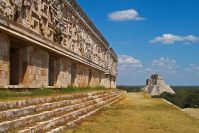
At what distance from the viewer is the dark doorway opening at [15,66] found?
38.0 ft

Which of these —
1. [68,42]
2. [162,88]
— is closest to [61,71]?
[68,42]

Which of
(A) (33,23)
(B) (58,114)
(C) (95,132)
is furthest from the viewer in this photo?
(A) (33,23)

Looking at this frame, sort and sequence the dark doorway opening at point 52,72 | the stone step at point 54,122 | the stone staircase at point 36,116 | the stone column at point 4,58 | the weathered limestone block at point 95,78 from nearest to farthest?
the stone staircase at point 36,116 < the stone step at point 54,122 < the stone column at point 4,58 < the dark doorway opening at point 52,72 < the weathered limestone block at point 95,78

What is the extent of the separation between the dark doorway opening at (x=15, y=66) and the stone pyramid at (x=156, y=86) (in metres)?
66.1

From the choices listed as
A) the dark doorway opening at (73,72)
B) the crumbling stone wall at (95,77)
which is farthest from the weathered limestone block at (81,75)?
the crumbling stone wall at (95,77)

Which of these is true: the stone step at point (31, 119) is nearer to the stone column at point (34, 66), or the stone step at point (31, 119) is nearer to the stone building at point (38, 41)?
the stone building at point (38, 41)

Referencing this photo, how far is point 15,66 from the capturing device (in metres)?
11.6

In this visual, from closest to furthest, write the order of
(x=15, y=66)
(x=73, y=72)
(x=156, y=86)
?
(x=15, y=66), (x=73, y=72), (x=156, y=86)

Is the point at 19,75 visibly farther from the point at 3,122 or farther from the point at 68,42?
the point at 68,42

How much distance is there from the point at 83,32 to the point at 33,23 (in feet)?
39.0

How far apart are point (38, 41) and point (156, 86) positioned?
67250mm

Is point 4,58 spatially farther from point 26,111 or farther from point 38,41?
point 26,111

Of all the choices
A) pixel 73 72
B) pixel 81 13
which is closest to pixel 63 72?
pixel 73 72

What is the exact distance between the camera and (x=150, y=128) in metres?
9.37
